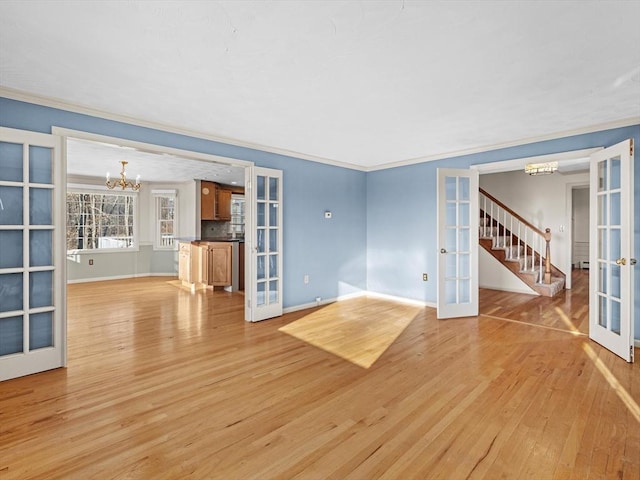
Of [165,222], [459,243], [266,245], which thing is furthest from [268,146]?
[165,222]

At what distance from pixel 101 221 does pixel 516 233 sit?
9.69 meters

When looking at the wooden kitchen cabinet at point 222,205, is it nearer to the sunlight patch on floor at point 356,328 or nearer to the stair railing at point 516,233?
the sunlight patch on floor at point 356,328

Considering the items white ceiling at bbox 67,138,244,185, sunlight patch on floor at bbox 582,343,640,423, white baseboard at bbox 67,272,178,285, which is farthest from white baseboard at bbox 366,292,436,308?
white baseboard at bbox 67,272,178,285

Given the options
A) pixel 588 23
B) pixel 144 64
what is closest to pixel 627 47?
pixel 588 23

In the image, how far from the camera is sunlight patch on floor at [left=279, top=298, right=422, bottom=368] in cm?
359

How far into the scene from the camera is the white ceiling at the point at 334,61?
1.89 meters

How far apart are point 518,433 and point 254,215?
3.62 m

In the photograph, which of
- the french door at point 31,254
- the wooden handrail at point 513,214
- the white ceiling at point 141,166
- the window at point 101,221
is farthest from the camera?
the window at point 101,221

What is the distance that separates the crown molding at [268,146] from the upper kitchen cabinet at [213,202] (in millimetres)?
3971

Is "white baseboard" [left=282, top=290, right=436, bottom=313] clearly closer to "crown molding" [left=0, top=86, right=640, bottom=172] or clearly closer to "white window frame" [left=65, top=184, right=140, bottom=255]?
"crown molding" [left=0, top=86, right=640, bottom=172]

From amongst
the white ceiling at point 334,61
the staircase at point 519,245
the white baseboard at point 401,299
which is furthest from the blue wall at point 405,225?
the staircase at point 519,245

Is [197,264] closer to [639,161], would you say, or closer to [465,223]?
[465,223]

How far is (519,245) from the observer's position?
7.18 metres

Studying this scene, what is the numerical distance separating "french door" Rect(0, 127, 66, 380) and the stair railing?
24.0 feet
